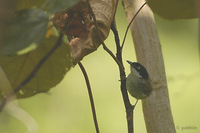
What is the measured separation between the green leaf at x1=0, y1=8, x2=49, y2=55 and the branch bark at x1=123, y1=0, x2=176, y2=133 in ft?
2.09

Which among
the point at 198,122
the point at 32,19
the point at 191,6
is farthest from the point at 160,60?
the point at 198,122

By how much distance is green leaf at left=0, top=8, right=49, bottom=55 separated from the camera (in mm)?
631

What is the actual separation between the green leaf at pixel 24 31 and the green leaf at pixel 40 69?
0.17 metres

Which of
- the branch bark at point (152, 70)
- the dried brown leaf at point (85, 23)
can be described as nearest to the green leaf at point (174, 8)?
the dried brown leaf at point (85, 23)

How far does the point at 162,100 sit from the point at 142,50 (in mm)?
160

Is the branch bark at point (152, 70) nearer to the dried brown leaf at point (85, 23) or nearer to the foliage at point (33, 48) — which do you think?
the dried brown leaf at point (85, 23)

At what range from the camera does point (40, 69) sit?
2.88 feet

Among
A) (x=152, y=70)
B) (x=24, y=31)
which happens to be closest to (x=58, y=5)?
(x=24, y=31)

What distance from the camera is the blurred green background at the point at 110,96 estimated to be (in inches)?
85.4

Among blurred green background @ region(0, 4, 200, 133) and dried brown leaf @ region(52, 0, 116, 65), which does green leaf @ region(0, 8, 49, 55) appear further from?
blurred green background @ region(0, 4, 200, 133)

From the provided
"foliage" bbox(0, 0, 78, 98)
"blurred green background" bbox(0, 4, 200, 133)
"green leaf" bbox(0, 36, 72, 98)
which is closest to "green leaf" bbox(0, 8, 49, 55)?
"foliage" bbox(0, 0, 78, 98)

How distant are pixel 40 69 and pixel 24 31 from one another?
0.76 ft

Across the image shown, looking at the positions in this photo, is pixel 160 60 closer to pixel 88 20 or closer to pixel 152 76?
pixel 152 76

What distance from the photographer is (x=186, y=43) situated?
96.0 inches
